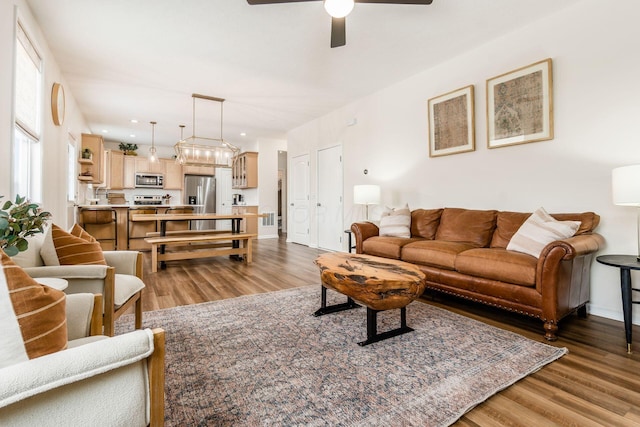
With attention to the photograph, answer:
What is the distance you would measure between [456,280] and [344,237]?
2915 millimetres

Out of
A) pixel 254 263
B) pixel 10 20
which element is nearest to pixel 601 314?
pixel 254 263

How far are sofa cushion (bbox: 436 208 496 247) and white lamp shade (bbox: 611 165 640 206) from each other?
3.66 ft

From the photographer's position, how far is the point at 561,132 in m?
2.87

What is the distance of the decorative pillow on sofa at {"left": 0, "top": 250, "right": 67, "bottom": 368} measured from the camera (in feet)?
2.28

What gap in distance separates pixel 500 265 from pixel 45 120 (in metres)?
4.67

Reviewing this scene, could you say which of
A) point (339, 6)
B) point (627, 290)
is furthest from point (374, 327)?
point (339, 6)

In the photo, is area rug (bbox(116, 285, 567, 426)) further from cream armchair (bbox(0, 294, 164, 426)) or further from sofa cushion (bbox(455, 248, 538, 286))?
cream armchair (bbox(0, 294, 164, 426))

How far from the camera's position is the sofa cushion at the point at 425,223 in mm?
3727

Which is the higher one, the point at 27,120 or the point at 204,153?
the point at 204,153

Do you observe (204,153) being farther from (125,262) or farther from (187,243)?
(125,262)

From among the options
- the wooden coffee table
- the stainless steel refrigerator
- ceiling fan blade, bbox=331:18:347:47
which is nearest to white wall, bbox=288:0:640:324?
the wooden coffee table

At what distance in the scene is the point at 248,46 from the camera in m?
3.44

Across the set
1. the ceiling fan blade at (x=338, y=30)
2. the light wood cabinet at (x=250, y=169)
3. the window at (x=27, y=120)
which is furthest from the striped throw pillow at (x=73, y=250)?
the light wood cabinet at (x=250, y=169)

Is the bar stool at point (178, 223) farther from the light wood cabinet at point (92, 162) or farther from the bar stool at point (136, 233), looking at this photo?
the light wood cabinet at point (92, 162)
